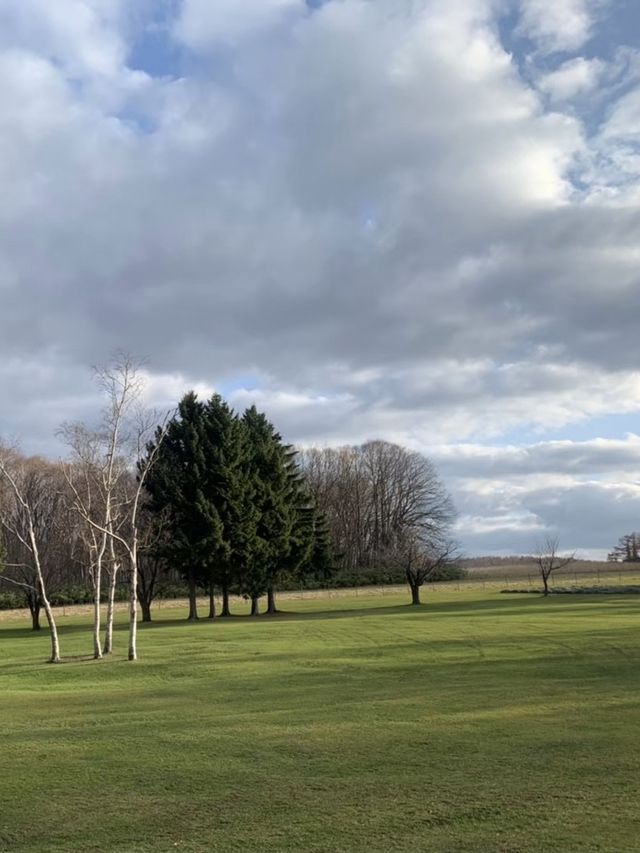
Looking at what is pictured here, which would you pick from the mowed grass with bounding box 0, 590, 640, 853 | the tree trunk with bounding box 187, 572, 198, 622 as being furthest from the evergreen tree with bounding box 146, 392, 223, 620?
the mowed grass with bounding box 0, 590, 640, 853

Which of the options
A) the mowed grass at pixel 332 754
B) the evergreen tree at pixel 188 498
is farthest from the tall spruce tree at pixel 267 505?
the mowed grass at pixel 332 754

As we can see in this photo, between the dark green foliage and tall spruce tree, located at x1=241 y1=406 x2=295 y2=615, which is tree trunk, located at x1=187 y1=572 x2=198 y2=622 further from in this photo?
tall spruce tree, located at x1=241 y1=406 x2=295 y2=615

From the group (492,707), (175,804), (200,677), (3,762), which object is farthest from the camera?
(200,677)

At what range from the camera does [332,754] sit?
9742 mm

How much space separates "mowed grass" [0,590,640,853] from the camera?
22.3 feet

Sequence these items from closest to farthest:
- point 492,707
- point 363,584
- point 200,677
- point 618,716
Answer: point 618,716
point 492,707
point 200,677
point 363,584

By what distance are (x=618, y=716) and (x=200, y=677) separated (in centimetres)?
1014

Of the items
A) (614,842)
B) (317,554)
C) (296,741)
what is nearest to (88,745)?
(296,741)

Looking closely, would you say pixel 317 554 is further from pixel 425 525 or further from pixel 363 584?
pixel 425 525

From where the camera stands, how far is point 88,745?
10.9 m

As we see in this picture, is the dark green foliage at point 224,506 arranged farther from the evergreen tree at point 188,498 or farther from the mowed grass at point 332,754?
the mowed grass at point 332,754

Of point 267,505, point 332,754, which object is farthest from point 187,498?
point 332,754

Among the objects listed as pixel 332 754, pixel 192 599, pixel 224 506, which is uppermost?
pixel 224 506

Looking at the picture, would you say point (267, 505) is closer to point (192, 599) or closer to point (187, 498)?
point (187, 498)
